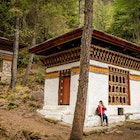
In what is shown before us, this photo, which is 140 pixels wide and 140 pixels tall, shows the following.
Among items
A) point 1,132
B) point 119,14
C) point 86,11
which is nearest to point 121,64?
point 86,11

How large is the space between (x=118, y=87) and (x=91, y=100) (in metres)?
2.63

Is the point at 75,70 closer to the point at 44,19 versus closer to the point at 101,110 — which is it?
the point at 101,110

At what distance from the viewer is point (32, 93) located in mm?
16844

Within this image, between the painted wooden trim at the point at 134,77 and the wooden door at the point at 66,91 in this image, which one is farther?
the painted wooden trim at the point at 134,77

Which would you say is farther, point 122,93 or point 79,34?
point 122,93

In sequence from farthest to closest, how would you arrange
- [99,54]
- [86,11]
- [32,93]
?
[32,93] < [99,54] < [86,11]

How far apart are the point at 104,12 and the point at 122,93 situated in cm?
3857

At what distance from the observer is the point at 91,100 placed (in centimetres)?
1134

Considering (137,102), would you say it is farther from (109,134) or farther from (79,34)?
(79,34)

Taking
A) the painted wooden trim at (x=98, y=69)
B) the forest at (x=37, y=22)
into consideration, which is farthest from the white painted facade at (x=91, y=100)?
the forest at (x=37, y=22)

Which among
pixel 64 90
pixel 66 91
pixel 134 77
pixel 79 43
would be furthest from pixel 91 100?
pixel 134 77

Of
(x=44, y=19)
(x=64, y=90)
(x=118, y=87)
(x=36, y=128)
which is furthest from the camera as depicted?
(x=44, y=19)

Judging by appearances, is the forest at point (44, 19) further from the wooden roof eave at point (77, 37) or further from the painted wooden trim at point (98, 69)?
the painted wooden trim at point (98, 69)

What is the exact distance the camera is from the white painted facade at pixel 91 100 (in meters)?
11.3
